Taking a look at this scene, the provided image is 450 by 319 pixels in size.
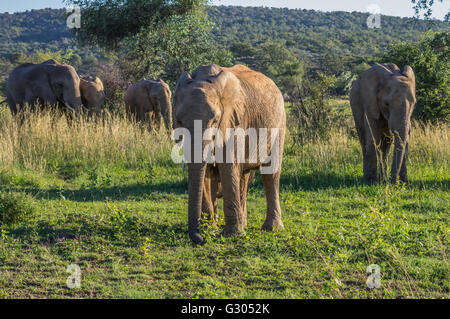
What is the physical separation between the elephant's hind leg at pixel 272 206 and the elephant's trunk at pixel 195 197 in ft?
3.98

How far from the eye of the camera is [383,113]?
9656mm

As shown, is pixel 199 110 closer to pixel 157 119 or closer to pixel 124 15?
pixel 157 119

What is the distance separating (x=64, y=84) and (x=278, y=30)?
72738mm

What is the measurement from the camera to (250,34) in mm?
76562

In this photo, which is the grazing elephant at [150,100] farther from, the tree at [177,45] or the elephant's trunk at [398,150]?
the elephant's trunk at [398,150]

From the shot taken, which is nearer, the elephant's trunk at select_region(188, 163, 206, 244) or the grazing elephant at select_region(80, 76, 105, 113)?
the elephant's trunk at select_region(188, 163, 206, 244)

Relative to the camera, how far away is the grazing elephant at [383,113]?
9.22 m

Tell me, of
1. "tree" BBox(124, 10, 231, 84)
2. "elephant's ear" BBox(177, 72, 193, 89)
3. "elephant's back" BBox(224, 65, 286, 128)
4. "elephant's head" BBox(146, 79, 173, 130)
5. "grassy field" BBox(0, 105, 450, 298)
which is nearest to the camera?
"grassy field" BBox(0, 105, 450, 298)

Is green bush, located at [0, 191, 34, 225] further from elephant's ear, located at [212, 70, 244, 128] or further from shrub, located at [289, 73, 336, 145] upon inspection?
shrub, located at [289, 73, 336, 145]

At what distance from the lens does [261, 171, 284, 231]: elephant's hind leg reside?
6.69 m

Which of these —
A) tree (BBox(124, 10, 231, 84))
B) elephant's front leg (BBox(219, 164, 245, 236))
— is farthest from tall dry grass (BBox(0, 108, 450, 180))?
tree (BBox(124, 10, 231, 84))

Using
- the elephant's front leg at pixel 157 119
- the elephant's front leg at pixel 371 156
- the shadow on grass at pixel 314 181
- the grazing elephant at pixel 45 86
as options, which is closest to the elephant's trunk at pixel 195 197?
the shadow on grass at pixel 314 181
